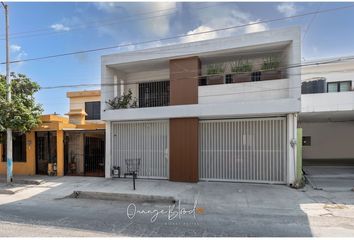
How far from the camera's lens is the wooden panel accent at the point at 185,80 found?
12.5 metres

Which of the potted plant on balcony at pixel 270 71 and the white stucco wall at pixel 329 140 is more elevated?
the potted plant on balcony at pixel 270 71

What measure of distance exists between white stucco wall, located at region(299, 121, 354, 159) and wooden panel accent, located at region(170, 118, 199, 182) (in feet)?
38.4

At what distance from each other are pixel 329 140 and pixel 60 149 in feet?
60.7

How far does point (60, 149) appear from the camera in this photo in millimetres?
14680

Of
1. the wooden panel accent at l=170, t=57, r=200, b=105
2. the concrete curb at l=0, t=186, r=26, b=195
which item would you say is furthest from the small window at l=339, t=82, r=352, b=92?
the concrete curb at l=0, t=186, r=26, b=195

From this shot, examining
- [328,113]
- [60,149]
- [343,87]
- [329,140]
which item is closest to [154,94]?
[60,149]

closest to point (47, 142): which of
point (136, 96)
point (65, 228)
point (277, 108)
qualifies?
point (136, 96)

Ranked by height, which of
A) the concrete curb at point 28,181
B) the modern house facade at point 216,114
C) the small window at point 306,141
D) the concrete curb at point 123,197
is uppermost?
the modern house facade at point 216,114

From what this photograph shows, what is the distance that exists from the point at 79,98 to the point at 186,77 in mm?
14191

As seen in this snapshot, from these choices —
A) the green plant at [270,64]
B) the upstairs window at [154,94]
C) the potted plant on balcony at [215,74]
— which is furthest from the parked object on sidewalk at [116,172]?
the green plant at [270,64]

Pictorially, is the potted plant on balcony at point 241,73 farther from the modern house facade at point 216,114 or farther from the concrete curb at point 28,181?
the concrete curb at point 28,181

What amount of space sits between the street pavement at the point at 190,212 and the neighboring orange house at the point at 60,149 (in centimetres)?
352

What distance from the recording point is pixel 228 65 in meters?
13.5

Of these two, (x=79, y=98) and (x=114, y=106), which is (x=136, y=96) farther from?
(x=79, y=98)
